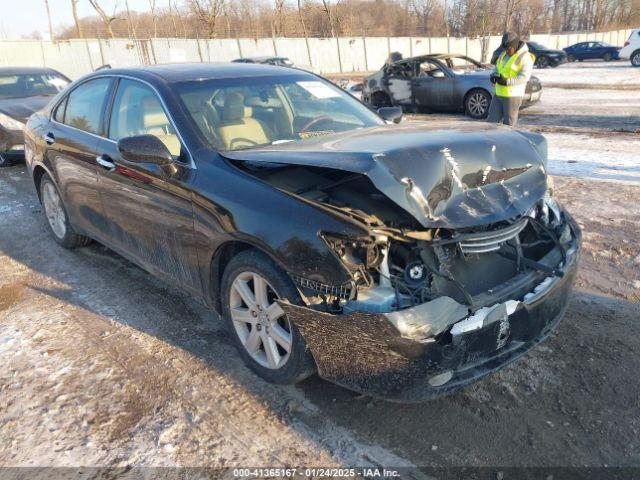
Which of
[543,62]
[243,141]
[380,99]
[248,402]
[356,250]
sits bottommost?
[248,402]

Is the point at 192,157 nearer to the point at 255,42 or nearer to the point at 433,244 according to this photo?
the point at 433,244

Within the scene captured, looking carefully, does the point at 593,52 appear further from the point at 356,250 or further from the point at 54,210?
the point at 356,250

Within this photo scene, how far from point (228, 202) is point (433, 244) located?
1.12 m

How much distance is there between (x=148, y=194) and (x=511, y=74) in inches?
251

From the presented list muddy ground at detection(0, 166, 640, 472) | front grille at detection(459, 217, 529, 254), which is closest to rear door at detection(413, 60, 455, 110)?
muddy ground at detection(0, 166, 640, 472)

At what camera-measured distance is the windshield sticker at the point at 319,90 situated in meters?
4.12

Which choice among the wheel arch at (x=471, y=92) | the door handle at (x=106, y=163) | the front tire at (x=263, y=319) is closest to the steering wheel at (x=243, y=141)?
the front tire at (x=263, y=319)

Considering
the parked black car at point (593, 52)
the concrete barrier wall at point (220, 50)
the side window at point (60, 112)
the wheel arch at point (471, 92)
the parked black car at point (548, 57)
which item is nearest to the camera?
the side window at point (60, 112)

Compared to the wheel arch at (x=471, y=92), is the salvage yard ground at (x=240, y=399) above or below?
below

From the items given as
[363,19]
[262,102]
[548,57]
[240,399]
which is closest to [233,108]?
[262,102]

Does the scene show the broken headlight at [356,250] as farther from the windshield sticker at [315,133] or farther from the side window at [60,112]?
the side window at [60,112]

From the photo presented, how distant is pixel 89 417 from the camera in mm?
2768

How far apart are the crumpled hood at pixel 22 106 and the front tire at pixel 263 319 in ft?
24.0

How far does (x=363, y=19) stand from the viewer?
6469 centimetres
